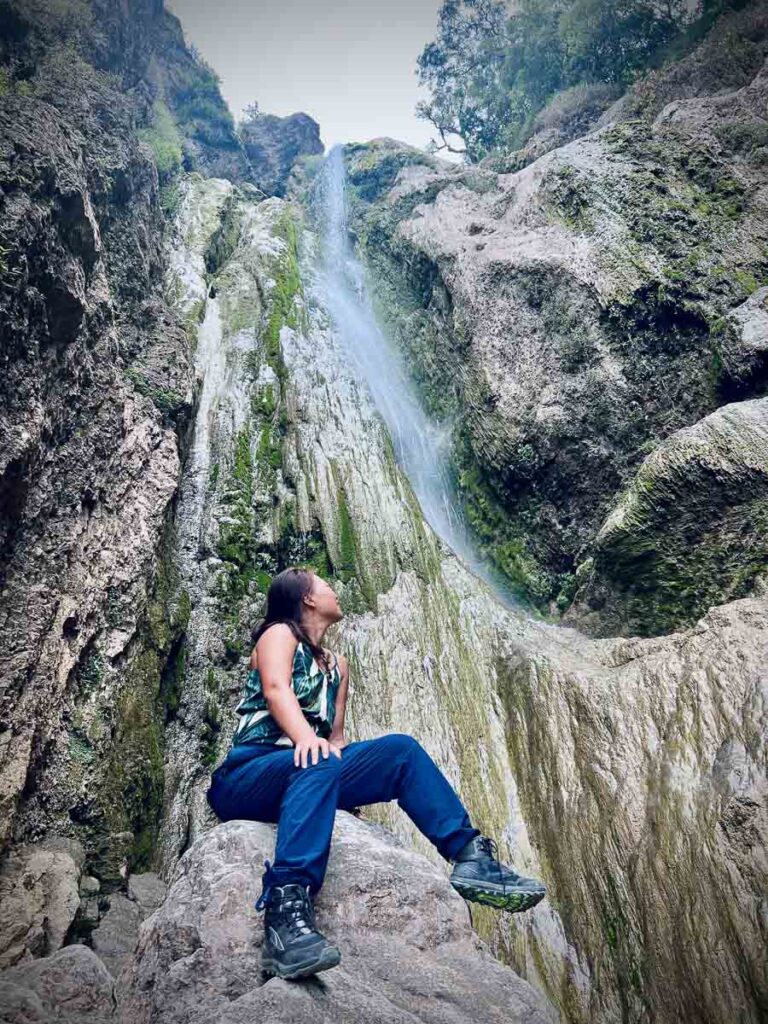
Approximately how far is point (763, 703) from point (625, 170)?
9.94 meters

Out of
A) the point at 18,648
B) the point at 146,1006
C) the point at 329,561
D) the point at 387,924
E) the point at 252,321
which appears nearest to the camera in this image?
the point at 146,1006

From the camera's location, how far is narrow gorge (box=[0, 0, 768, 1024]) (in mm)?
3777

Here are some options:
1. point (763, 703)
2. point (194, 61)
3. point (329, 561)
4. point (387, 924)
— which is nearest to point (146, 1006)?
point (387, 924)

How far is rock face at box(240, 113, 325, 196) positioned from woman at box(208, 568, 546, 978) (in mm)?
26344

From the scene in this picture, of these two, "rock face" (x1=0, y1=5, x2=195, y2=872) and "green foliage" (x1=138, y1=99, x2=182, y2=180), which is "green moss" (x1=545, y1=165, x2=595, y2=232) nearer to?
"rock face" (x1=0, y1=5, x2=195, y2=872)

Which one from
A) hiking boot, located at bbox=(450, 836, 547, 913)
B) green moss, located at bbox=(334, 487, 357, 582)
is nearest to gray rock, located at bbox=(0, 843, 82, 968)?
hiking boot, located at bbox=(450, 836, 547, 913)

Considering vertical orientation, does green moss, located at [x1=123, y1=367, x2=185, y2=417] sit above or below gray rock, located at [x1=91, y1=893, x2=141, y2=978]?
above

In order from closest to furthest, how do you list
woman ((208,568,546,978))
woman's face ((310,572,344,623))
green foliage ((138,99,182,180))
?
woman ((208,568,546,978)), woman's face ((310,572,344,623)), green foliage ((138,99,182,180))

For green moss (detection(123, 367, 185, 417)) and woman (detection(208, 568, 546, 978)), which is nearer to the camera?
woman (detection(208, 568, 546, 978))

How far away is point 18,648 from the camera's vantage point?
4859 mm

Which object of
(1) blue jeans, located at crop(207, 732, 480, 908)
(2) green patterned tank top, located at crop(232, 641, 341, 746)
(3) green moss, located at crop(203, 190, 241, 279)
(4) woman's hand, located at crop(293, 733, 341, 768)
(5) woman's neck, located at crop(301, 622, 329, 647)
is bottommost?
(1) blue jeans, located at crop(207, 732, 480, 908)

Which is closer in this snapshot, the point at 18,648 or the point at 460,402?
the point at 18,648

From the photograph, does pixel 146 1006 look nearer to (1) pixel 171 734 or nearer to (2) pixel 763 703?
(1) pixel 171 734

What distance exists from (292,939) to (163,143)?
20129mm
